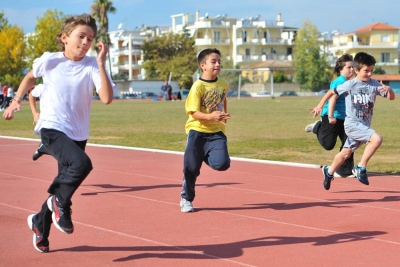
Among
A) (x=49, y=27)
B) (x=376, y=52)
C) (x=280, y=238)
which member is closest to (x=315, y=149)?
(x=280, y=238)

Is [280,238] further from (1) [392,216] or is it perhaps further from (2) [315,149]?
(2) [315,149]

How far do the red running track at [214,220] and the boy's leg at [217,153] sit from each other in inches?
20.4

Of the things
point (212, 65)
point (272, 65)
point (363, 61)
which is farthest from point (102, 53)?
point (272, 65)

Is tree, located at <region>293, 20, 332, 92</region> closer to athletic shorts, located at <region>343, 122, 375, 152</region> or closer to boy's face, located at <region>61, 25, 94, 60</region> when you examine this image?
athletic shorts, located at <region>343, 122, 375, 152</region>

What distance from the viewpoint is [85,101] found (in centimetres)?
611

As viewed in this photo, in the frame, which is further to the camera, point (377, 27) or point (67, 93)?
point (377, 27)

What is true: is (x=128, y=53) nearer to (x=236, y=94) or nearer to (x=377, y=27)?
(x=377, y=27)

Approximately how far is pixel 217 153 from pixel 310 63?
9016 centimetres

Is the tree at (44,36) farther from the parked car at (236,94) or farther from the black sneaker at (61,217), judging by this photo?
the black sneaker at (61,217)

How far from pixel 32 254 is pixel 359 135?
15.9 ft

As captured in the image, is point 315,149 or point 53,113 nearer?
→ point 53,113

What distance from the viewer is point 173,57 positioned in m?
96.9

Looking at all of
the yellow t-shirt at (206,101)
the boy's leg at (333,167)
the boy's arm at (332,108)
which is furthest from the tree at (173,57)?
the yellow t-shirt at (206,101)

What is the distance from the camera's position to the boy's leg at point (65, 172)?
19.1ft
